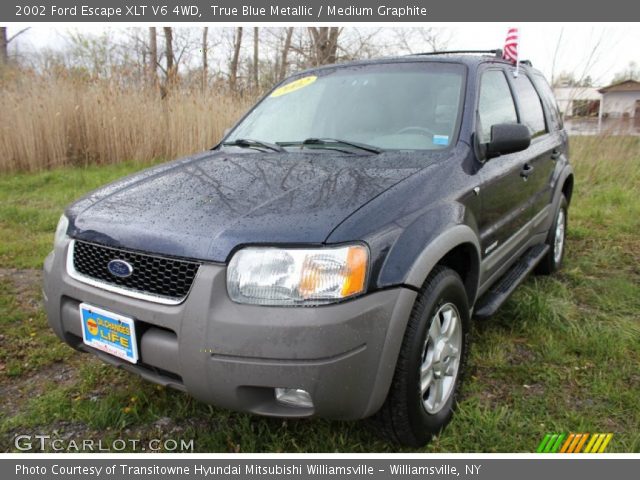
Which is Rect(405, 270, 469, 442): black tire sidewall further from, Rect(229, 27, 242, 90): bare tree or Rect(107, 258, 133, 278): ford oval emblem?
Rect(229, 27, 242, 90): bare tree

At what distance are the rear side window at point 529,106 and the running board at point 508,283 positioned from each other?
885 mm

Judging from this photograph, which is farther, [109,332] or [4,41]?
[4,41]

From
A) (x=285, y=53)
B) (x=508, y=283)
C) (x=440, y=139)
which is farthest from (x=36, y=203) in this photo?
(x=285, y=53)

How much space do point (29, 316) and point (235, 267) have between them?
2462 millimetres

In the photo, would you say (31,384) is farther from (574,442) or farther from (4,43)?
(4,43)

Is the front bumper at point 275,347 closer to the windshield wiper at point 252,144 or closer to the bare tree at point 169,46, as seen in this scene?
the windshield wiper at point 252,144

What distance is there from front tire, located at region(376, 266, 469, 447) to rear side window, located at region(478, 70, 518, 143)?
1.01m

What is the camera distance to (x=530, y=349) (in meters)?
2.87

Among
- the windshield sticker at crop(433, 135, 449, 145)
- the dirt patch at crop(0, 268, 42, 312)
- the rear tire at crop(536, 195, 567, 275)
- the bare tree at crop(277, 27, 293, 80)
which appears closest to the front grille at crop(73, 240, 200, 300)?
the windshield sticker at crop(433, 135, 449, 145)

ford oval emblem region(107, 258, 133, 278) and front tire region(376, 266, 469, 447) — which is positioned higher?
ford oval emblem region(107, 258, 133, 278)

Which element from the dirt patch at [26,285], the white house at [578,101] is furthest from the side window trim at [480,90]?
the white house at [578,101]

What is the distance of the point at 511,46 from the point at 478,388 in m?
2.71

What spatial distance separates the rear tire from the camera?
3.93 m

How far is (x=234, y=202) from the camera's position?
6.18 feet
